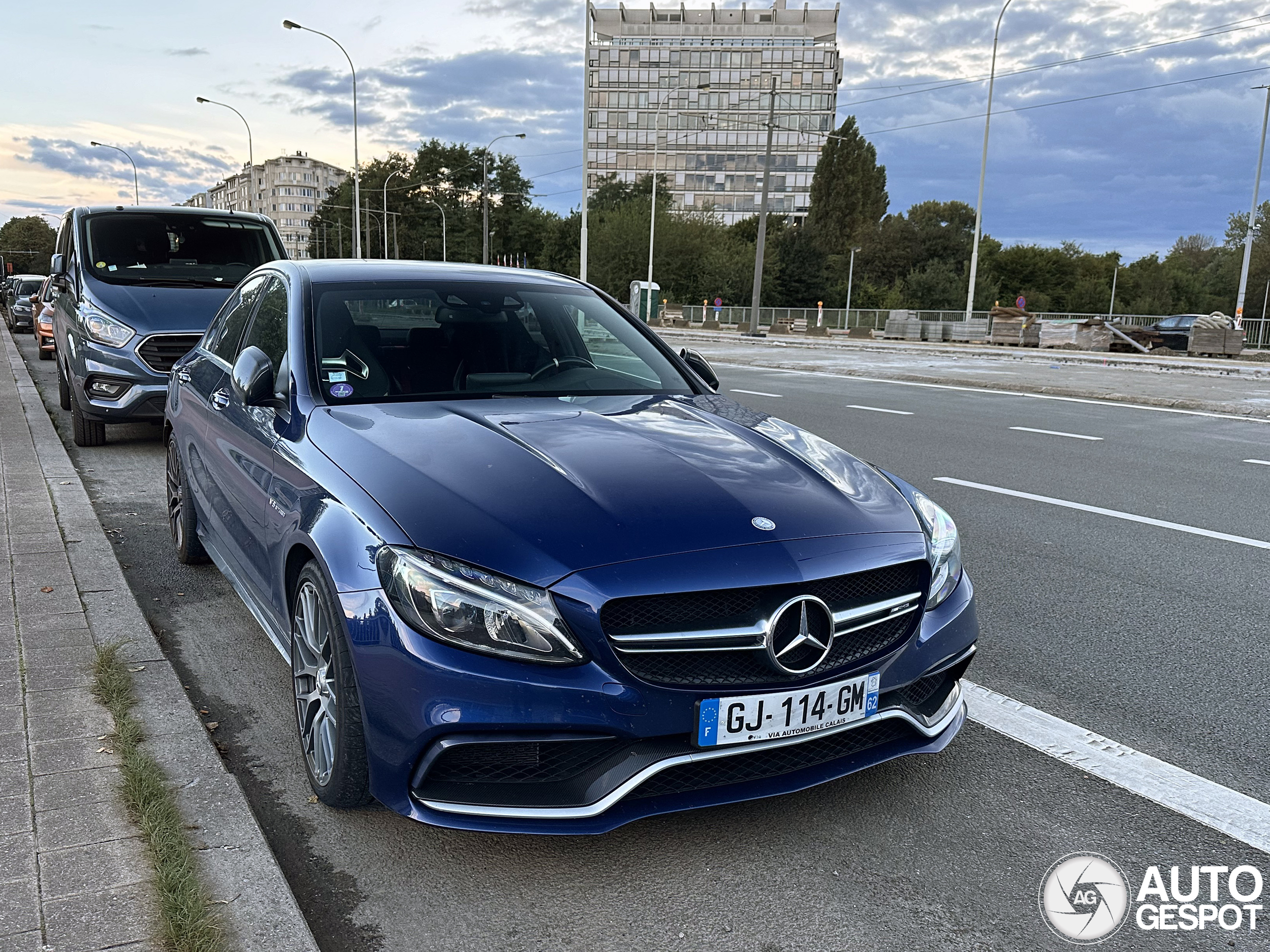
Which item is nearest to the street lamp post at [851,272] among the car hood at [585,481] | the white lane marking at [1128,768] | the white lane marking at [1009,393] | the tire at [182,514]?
the white lane marking at [1009,393]

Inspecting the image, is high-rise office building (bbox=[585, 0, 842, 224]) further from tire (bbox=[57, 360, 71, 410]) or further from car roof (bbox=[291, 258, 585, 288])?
car roof (bbox=[291, 258, 585, 288])

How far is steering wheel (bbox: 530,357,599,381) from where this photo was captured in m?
3.99

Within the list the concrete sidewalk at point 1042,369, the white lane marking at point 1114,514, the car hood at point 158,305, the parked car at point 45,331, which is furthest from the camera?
the parked car at point 45,331

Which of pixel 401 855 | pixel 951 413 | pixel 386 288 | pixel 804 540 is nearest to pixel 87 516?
pixel 386 288

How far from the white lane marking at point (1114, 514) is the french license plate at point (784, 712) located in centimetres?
453

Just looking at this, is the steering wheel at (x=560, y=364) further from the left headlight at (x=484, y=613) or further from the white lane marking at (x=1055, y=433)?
the white lane marking at (x=1055, y=433)

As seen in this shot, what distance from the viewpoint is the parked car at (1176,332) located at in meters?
33.9

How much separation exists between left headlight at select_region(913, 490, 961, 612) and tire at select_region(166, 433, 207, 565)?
10.8 feet

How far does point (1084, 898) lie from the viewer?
8.43ft

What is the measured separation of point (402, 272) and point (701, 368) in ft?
4.21

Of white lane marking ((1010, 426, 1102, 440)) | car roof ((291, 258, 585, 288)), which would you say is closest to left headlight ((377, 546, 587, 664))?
car roof ((291, 258, 585, 288))

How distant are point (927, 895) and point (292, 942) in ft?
4.82

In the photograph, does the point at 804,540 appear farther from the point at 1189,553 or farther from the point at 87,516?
the point at 87,516

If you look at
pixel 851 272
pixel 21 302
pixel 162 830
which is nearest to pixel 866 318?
pixel 21 302
